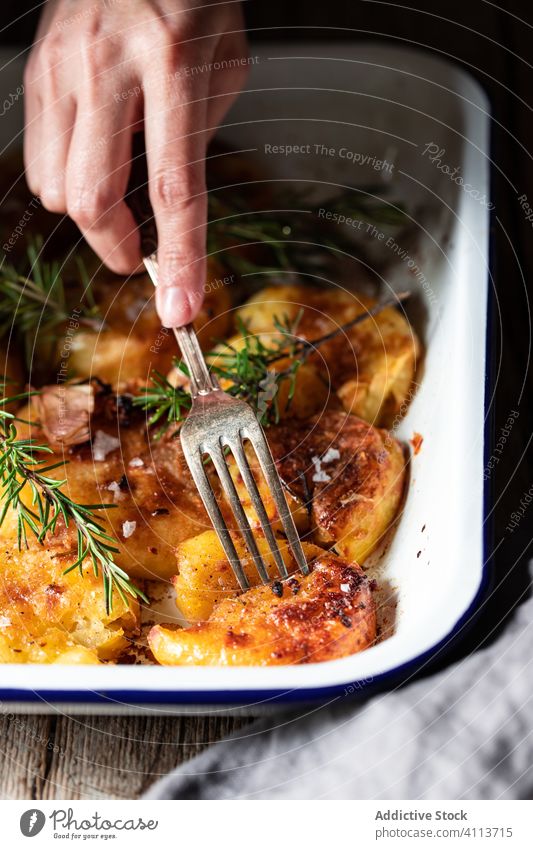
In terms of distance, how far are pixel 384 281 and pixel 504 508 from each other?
552 millimetres

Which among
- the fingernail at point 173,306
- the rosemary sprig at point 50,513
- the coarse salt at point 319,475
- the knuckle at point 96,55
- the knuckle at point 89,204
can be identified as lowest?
the rosemary sprig at point 50,513

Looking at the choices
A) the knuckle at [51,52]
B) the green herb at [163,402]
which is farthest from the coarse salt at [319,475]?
the knuckle at [51,52]

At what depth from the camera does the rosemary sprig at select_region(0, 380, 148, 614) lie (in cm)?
136

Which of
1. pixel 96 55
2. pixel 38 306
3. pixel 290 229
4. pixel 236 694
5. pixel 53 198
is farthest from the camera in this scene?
pixel 290 229

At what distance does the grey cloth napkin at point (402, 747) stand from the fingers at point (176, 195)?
2.16 ft

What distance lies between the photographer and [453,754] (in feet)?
4.22

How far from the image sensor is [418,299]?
182 centimetres

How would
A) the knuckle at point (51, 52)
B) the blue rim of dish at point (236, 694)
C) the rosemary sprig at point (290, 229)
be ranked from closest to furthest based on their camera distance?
the blue rim of dish at point (236, 694)
the knuckle at point (51, 52)
the rosemary sprig at point (290, 229)

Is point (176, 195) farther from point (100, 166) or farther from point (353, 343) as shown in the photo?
point (353, 343)

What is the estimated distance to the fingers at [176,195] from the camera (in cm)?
144

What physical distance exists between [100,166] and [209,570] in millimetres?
670

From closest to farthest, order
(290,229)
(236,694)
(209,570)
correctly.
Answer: (236,694), (209,570), (290,229)

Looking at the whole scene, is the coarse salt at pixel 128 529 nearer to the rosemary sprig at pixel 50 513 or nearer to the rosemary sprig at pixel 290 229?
the rosemary sprig at pixel 50 513

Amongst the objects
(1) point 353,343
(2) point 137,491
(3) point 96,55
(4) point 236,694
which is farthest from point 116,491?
(3) point 96,55
